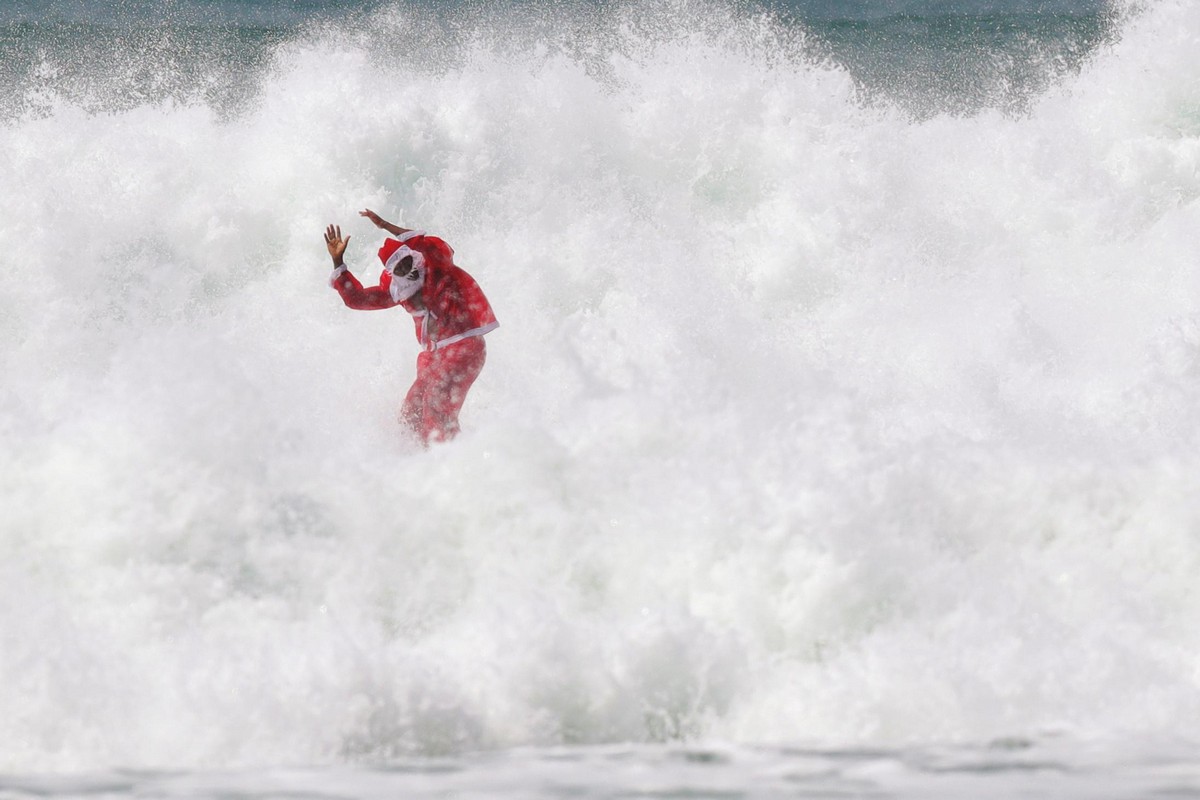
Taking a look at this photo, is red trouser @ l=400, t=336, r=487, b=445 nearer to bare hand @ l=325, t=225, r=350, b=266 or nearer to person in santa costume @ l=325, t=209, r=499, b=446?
person in santa costume @ l=325, t=209, r=499, b=446

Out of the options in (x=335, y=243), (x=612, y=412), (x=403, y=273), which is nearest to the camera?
(x=612, y=412)

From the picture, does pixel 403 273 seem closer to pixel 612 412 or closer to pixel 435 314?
pixel 435 314

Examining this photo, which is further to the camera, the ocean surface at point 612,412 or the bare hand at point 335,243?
the bare hand at point 335,243

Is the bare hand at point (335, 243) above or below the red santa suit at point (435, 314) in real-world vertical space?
above

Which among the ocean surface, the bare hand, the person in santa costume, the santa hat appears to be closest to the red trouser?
the person in santa costume

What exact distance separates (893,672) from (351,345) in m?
4.01

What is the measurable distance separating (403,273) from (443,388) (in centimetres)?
52

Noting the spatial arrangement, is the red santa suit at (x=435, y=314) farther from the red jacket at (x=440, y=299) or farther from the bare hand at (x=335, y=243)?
the bare hand at (x=335, y=243)

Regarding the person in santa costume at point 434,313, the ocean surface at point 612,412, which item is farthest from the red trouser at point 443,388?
the ocean surface at point 612,412

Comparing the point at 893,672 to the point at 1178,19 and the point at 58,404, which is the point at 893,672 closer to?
the point at 58,404

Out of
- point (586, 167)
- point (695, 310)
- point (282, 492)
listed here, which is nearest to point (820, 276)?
point (695, 310)

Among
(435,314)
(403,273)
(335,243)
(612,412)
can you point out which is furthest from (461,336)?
(612,412)

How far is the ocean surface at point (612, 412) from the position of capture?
133 inches

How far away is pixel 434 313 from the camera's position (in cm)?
528
